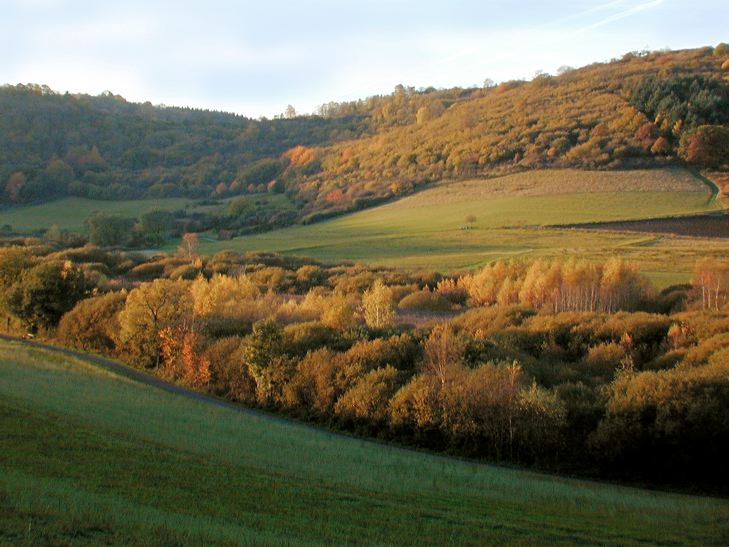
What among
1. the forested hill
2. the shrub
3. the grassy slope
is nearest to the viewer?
the shrub

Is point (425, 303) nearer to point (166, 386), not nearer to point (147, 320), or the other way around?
point (147, 320)

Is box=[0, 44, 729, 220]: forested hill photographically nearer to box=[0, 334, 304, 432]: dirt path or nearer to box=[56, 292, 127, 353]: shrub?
box=[56, 292, 127, 353]: shrub

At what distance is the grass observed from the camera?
1055cm

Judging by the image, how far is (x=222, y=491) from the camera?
1352 centimetres

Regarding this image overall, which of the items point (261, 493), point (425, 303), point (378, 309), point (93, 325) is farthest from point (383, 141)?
point (261, 493)

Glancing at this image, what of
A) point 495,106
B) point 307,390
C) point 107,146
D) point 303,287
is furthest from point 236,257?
point 107,146

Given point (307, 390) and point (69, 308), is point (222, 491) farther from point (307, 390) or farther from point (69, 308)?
point (69, 308)

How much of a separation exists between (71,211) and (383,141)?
67.5 meters

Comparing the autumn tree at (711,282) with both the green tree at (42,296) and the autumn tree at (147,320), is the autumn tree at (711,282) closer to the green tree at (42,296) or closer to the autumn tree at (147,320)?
the autumn tree at (147,320)

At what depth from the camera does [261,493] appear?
13.9 m

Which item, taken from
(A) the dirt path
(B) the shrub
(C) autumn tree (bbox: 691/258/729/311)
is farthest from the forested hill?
(A) the dirt path

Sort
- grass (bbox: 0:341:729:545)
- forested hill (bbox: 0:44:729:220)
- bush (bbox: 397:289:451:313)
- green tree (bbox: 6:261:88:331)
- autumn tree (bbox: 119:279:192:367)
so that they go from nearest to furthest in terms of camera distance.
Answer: grass (bbox: 0:341:729:545) → autumn tree (bbox: 119:279:192:367) → green tree (bbox: 6:261:88:331) → bush (bbox: 397:289:451:313) → forested hill (bbox: 0:44:729:220)

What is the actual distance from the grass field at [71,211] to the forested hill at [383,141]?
14.1 feet

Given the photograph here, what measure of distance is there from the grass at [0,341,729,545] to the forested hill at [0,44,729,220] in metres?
89.0
